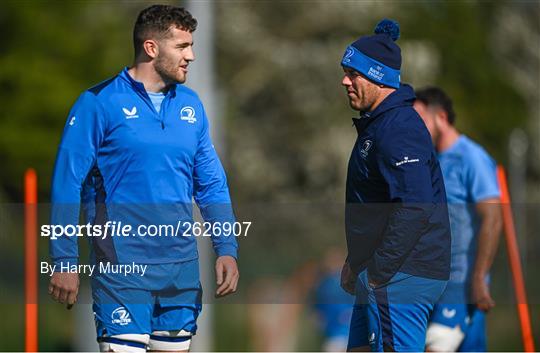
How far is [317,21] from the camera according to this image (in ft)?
99.8

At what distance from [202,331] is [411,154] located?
9.76 meters

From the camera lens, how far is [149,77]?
6.99 m

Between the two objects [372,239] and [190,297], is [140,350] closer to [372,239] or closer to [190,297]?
[190,297]

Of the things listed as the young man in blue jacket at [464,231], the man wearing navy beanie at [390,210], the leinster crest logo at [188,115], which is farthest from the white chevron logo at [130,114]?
the young man in blue jacket at [464,231]

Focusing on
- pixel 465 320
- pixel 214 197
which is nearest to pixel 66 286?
pixel 214 197

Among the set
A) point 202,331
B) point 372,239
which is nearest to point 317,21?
point 202,331

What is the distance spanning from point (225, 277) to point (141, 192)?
659mm

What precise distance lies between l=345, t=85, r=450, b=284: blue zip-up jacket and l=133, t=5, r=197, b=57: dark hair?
1.09 m

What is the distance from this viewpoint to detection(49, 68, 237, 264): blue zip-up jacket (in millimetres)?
6762

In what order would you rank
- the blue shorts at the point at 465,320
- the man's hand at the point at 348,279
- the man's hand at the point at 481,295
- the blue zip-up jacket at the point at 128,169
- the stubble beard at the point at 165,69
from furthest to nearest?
the blue shorts at the point at 465,320, the man's hand at the point at 481,295, the man's hand at the point at 348,279, the stubble beard at the point at 165,69, the blue zip-up jacket at the point at 128,169

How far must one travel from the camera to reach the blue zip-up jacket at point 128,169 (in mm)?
6762

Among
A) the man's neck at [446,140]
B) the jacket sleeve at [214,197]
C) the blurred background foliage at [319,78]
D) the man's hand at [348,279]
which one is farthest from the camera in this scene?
the blurred background foliage at [319,78]

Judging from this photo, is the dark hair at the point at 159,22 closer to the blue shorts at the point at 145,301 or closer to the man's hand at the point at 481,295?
the blue shorts at the point at 145,301

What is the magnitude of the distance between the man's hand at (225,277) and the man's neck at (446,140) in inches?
106
